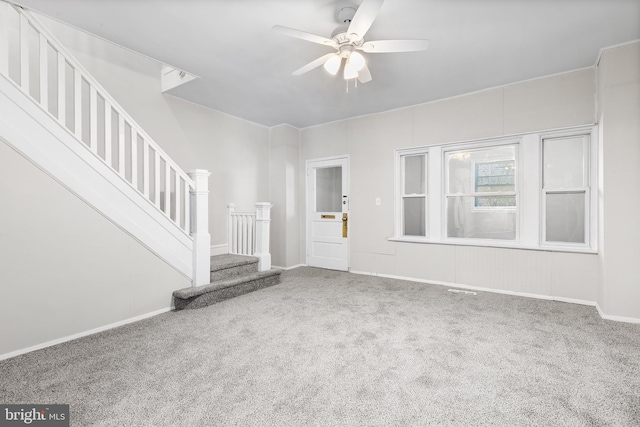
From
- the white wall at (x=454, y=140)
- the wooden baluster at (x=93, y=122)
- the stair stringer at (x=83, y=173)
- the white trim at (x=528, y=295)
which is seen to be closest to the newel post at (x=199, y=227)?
the stair stringer at (x=83, y=173)

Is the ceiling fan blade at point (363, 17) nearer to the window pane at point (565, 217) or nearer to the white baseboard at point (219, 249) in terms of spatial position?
the window pane at point (565, 217)

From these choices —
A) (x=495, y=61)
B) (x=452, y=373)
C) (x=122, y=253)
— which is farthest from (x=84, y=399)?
(x=495, y=61)

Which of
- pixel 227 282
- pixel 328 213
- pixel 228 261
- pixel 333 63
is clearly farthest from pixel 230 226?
pixel 333 63

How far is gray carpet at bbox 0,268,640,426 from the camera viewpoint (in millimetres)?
1524

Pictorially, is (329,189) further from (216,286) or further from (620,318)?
(620,318)

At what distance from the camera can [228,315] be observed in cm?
293

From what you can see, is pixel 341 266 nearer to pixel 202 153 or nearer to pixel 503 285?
pixel 503 285

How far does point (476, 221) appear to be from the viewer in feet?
13.3

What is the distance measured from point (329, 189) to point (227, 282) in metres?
2.63

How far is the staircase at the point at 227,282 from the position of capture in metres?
3.09

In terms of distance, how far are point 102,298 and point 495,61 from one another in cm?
462

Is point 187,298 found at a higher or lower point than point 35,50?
lower

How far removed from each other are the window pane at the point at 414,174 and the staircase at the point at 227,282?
98.3 inches

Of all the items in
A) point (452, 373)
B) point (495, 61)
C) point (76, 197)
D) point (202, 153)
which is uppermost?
point (495, 61)
